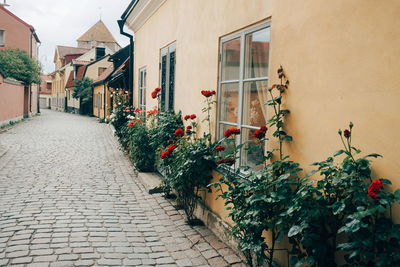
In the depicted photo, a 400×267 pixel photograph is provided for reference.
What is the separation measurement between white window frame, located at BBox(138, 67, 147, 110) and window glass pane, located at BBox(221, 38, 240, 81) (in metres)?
5.68

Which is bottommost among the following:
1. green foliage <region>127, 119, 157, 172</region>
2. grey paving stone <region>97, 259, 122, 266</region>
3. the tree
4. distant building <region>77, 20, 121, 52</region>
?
grey paving stone <region>97, 259, 122, 266</region>

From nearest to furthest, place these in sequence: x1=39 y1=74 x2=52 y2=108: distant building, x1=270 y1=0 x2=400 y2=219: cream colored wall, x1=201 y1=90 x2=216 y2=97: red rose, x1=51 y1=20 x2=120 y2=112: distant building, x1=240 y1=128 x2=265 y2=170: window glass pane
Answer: x1=270 y1=0 x2=400 y2=219: cream colored wall < x1=240 y1=128 x2=265 y2=170: window glass pane < x1=201 y1=90 x2=216 y2=97: red rose < x1=51 y1=20 x2=120 y2=112: distant building < x1=39 y1=74 x2=52 y2=108: distant building

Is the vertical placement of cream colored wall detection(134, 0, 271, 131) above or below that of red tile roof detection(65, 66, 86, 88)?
below

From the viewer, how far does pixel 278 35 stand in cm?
334

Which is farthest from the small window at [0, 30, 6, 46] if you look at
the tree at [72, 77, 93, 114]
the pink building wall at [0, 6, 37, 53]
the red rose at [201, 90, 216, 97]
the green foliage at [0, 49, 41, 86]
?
the red rose at [201, 90, 216, 97]

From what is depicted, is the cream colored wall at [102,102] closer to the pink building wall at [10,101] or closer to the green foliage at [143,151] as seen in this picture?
the pink building wall at [10,101]

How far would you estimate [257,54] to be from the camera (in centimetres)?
388

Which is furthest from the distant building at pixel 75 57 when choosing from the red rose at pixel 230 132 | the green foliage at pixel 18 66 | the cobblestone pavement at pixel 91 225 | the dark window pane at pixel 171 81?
the red rose at pixel 230 132

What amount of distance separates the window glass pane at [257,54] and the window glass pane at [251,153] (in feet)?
2.09

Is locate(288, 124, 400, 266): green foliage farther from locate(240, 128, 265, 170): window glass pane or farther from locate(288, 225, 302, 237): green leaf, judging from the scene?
locate(240, 128, 265, 170): window glass pane

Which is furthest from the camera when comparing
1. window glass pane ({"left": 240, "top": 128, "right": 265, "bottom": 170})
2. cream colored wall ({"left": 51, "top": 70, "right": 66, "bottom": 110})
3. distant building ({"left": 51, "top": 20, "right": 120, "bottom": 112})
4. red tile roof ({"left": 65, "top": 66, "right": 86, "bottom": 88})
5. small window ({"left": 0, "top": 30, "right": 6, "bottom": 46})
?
cream colored wall ({"left": 51, "top": 70, "right": 66, "bottom": 110})

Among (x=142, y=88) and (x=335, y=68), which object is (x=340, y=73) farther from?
(x=142, y=88)

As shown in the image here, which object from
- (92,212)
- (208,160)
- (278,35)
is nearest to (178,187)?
(208,160)

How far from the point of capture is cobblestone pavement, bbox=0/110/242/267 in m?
3.90
